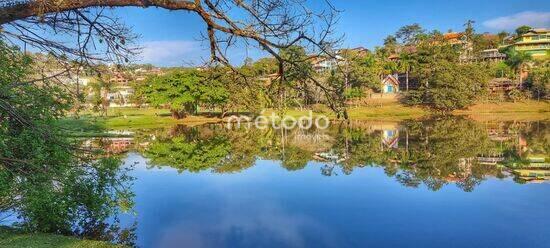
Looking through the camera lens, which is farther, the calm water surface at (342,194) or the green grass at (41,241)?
the calm water surface at (342,194)

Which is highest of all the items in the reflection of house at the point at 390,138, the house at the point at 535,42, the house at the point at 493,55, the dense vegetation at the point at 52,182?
the house at the point at 535,42

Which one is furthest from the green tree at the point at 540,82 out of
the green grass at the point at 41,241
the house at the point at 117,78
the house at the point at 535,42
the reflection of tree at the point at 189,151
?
the house at the point at 117,78

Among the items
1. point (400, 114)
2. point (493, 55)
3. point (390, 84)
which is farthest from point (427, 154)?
point (493, 55)

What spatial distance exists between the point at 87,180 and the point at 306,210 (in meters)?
5.83

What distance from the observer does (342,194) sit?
45.3ft

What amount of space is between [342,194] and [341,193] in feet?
0.46

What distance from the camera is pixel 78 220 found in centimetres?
827

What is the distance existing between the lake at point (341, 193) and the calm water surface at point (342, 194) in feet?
0.13

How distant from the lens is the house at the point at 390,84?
5709 cm

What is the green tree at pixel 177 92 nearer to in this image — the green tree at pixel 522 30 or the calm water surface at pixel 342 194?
the calm water surface at pixel 342 194

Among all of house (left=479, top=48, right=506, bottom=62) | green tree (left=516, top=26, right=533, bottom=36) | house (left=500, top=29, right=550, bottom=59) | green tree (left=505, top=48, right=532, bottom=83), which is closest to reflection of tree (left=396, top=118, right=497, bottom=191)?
green tree (left=505, top=48, right=532, bottom=83)

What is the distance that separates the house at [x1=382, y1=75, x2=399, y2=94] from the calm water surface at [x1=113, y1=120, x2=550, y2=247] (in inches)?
1206

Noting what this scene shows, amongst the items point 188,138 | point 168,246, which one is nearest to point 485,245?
point 168,246

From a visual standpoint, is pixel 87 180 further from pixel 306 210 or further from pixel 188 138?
pixel 188 138
